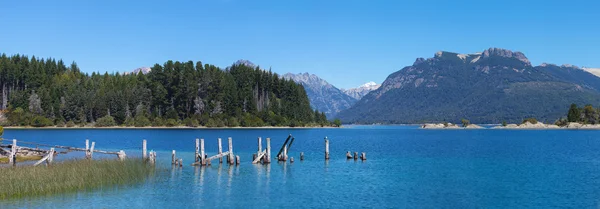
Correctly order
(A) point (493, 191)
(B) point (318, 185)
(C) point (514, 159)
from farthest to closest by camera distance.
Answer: (C) point (514, 159), (B) point (318, 185), (A) point (493, 191)

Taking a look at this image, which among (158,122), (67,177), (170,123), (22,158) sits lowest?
(67,177)

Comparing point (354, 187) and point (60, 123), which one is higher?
point (60, 123)

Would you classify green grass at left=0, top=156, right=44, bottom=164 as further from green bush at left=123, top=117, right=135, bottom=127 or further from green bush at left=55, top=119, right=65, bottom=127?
green bush at left=55, top=119, right=65, bottom=127

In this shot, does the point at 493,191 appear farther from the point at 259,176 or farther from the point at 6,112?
the point at 6,112

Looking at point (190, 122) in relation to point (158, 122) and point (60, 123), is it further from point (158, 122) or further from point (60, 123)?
point (60, 123)

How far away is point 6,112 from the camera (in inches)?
7215

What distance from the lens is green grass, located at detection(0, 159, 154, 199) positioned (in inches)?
1286

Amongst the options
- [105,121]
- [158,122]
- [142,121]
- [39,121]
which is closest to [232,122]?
[158,122]

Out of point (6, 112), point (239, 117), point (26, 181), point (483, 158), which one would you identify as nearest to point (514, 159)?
point (483, 158)

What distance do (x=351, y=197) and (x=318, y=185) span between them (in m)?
6.07

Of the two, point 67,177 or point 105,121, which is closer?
point 67,177

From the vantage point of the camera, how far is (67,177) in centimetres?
3619

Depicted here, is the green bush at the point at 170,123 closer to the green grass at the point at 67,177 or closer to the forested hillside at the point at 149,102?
the forested hillside at the point at 149,102

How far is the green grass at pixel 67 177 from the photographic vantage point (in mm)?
32656
